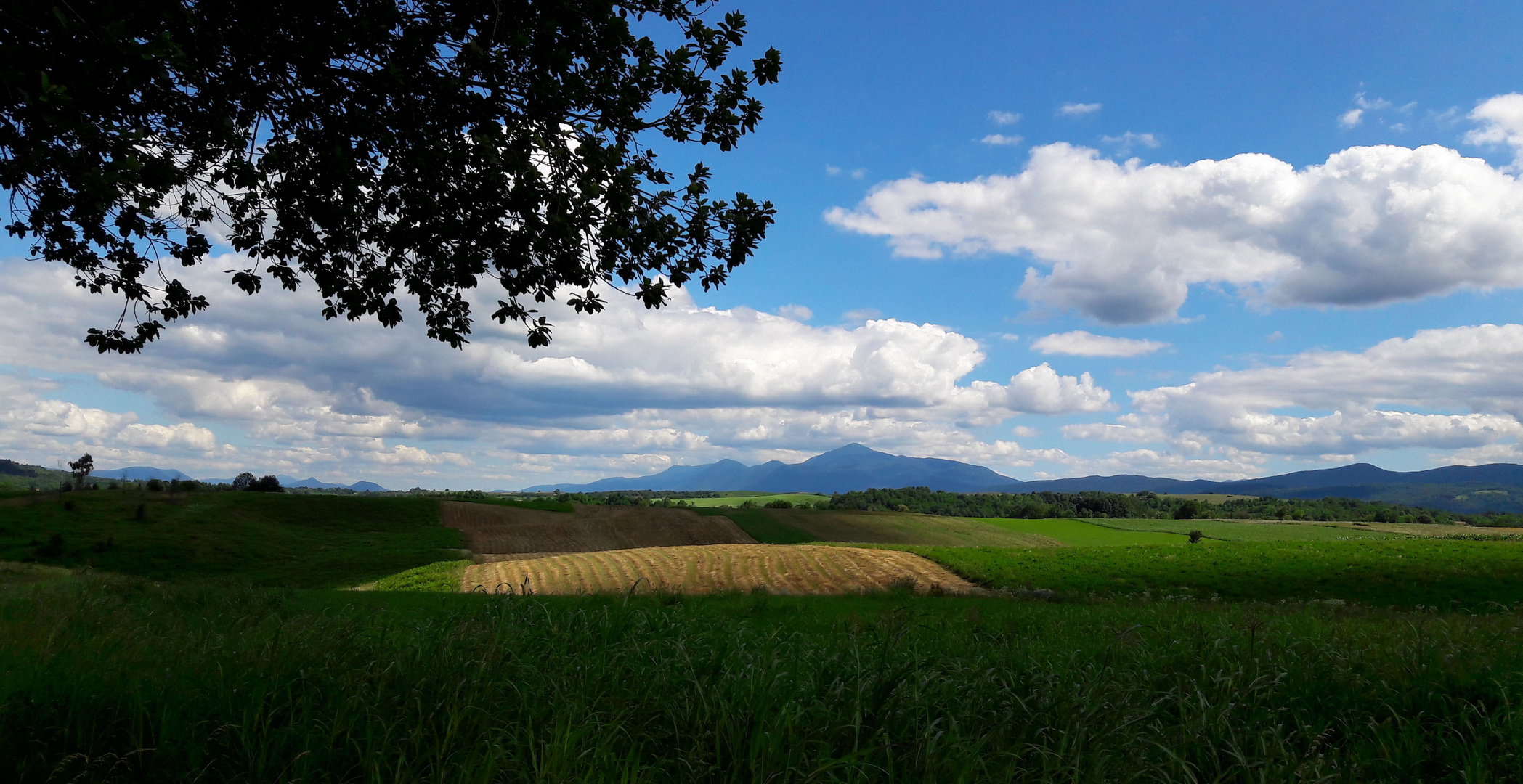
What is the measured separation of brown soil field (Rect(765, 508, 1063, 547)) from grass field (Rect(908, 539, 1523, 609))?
64.5 feet

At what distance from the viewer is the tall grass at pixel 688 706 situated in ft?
14.1

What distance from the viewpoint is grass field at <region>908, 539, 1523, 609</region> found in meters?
33.7

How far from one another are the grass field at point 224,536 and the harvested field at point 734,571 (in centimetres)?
945

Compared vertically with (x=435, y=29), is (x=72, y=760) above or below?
below

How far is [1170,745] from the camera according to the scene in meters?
5.26

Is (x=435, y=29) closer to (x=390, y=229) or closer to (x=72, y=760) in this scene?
(x=390, y=229)

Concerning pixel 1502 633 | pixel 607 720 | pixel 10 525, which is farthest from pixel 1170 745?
pixel 10 525

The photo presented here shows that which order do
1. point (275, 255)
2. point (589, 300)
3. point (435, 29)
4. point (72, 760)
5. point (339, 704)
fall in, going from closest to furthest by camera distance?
point (72, 760) → point (339, 704) → point (435, 29) → point (589, 300) → point (275, 255)

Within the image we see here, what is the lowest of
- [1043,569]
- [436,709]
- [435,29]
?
[1043,569]

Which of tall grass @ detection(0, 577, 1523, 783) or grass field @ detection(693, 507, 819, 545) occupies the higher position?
tall grass @ detection(0, 577, 1523, 783)

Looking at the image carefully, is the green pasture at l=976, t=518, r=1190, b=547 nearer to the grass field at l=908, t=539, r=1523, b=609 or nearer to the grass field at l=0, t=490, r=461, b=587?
the grass field at l=908, t=539, r=1523, b=609

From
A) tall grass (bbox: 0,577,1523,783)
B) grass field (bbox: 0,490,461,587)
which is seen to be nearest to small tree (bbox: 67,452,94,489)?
grass field (bbox: 0,490,461,587)

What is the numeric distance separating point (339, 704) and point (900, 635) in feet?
18.6

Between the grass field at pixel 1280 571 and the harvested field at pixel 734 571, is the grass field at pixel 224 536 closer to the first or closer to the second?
the harvested field at pixel 734 571
